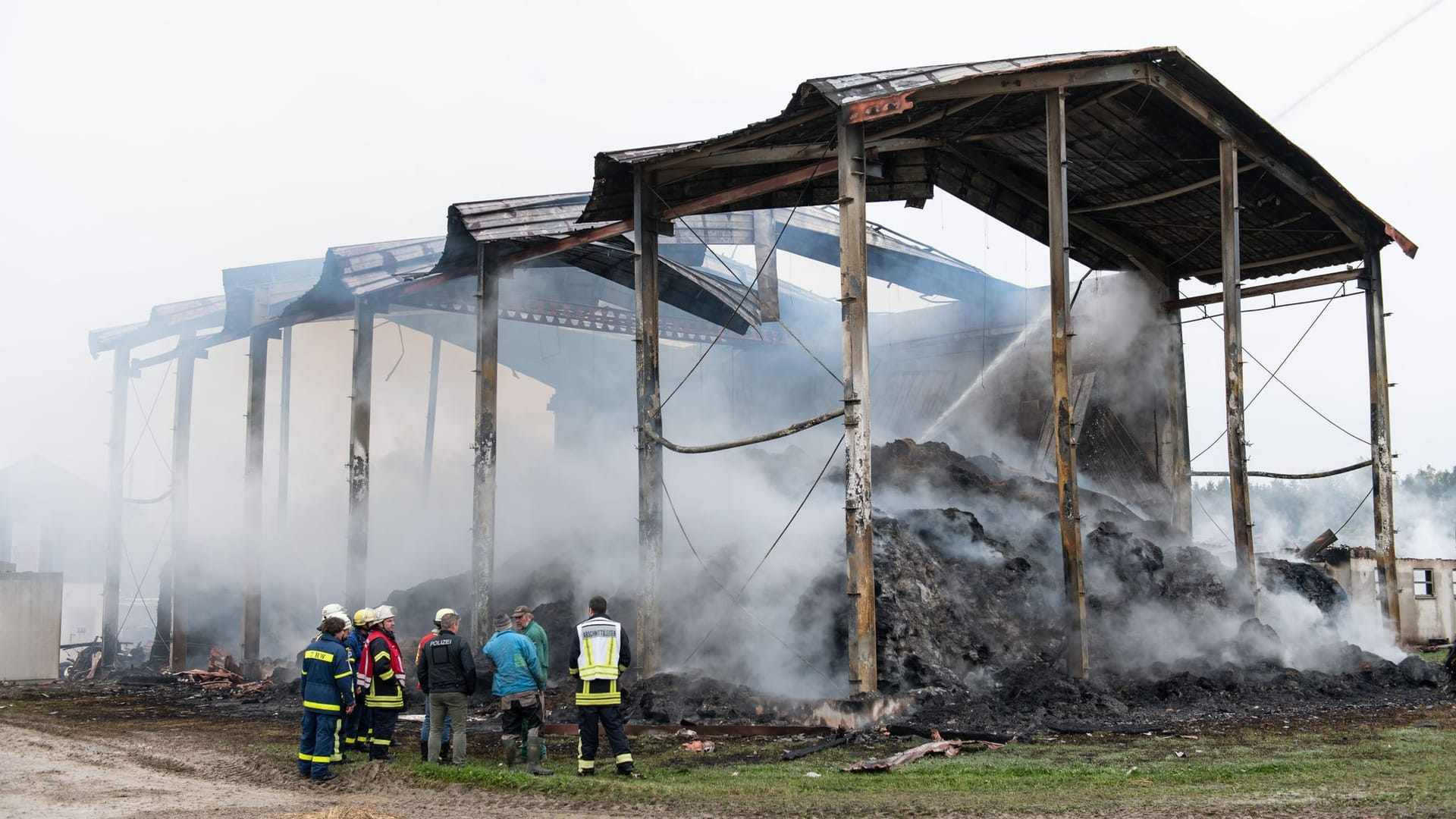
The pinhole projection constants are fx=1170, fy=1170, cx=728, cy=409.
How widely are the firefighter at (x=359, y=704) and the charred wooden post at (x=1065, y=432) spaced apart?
8.73 metres

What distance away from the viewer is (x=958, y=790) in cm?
948

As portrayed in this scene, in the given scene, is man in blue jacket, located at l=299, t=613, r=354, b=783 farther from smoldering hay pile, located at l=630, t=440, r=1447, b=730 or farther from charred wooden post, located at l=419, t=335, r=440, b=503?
charred wooden post, located at l=419, t=335, r=440, b=503

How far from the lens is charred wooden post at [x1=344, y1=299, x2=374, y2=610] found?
74.6 ft

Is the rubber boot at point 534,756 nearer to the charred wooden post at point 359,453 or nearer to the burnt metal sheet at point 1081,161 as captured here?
the burnt metal sheet at point 1081,161

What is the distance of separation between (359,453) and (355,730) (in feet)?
38.7

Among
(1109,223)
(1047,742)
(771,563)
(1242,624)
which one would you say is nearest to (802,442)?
(1109,223)

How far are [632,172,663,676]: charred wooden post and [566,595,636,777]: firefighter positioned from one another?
22.3 ft

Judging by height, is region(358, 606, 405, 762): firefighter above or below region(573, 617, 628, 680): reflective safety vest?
below

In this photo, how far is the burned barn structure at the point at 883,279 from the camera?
15.9 metres

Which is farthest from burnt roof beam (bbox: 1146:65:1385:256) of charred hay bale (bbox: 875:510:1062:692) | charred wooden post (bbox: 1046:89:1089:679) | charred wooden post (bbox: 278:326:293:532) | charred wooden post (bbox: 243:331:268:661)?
charred wooden post (bbox: 278:326:293:532)

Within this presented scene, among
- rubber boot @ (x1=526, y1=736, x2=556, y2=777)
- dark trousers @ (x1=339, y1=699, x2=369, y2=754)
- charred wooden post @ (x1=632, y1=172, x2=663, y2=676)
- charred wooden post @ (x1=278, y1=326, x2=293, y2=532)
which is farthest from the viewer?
charred wooden post @ (x1=278, y1=326, x2=293, y2=532)

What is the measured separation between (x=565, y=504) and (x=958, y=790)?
2109cm

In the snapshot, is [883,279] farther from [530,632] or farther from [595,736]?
[595,736]

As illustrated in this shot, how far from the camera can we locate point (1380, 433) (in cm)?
2261
